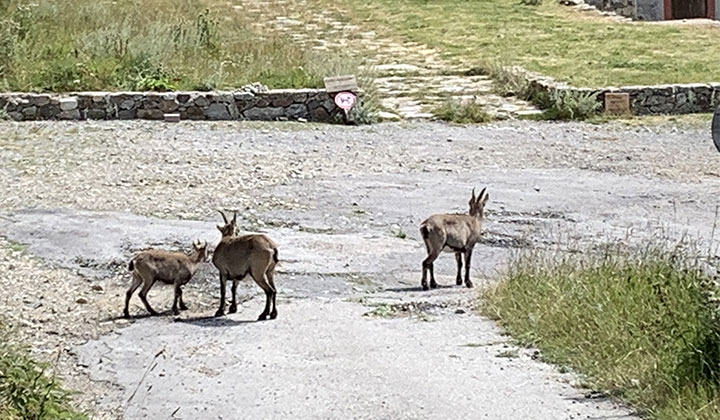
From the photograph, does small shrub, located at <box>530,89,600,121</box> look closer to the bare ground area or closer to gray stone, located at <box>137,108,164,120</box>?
the bare ground area

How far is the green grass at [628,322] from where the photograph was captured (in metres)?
6.11

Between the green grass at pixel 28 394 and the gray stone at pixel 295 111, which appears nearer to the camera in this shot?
the green grass at pixel 28 394

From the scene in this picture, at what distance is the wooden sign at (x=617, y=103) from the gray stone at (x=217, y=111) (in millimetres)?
5065

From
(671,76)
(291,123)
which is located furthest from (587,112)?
(291,123)

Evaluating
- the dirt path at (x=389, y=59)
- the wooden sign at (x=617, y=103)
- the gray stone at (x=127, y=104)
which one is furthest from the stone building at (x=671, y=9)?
the gray stone at (x=127, y=104)

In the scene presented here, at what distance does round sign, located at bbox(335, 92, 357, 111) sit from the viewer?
53.6 feet

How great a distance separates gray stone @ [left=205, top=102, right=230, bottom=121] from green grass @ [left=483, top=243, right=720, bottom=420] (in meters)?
8.00

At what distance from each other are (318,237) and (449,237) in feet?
5.17

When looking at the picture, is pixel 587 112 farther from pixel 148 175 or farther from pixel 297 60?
pixel 148 175

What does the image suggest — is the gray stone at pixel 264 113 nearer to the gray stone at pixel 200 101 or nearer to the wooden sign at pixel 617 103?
the gray stone at pixel 200 101

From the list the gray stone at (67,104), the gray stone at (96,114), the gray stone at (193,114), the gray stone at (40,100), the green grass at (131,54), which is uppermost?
the green grass at (131,54)

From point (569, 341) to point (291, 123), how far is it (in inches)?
374

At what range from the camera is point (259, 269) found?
8.28m

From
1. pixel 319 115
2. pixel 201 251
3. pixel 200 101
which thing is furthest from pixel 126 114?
pixel 201 251
